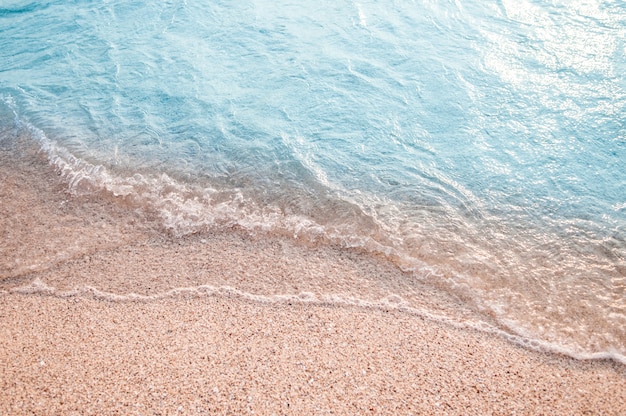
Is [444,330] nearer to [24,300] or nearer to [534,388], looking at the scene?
[534,388]

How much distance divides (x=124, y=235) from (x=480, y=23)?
744 centimetres

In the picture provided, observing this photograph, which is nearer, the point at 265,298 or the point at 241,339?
the point at 241,339

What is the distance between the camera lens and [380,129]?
21.3 ft

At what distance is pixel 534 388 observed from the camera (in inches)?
128

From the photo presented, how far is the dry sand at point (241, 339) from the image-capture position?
3117 millimetres

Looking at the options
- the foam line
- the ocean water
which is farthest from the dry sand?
the ocean water

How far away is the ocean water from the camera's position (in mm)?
4473

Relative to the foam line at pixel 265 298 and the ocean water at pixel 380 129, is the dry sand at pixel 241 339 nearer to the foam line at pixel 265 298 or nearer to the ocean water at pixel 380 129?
the foam line at pixel 265 298

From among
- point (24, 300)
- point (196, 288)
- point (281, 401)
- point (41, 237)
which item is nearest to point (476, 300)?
point (281, 401)

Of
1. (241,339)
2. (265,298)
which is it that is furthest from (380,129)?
(241,339)

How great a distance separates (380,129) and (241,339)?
396 cm

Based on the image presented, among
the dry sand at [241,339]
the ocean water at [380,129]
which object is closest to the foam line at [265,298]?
the dry sand at [241,339]

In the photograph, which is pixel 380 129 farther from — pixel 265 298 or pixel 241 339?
pixel 241 339

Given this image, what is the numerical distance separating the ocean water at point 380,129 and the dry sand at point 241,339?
34 centimetres
